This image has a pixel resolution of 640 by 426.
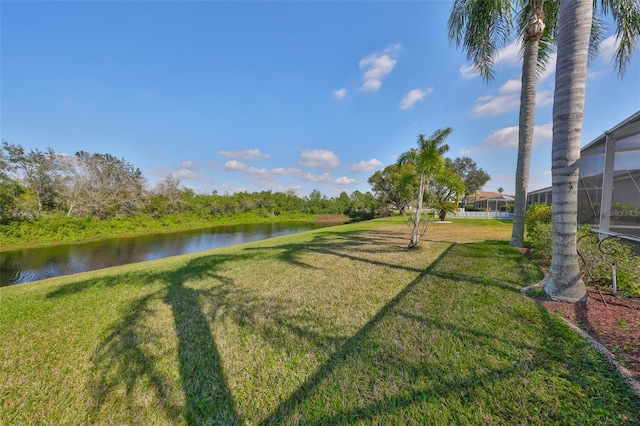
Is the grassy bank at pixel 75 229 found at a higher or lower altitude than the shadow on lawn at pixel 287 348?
lower

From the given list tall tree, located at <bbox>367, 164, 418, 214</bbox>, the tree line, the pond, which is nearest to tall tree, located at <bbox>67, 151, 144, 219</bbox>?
the tree line

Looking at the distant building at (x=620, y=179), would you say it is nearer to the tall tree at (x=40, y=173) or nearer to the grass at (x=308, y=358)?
the grass at (x=308, y=358)

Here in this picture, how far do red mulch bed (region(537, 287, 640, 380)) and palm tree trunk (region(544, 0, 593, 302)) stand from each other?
0.22 meters

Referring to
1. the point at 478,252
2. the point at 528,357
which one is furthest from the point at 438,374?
the point at 478,252

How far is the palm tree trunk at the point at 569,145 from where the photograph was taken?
3.19 meters

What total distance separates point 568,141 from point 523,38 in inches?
233

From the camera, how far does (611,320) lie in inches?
103

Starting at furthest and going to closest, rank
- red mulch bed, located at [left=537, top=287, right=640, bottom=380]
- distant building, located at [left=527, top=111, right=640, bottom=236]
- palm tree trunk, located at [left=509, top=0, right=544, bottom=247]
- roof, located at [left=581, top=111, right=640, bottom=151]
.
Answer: palm tree trunk, located at [left=509, top=0, right=544, bottom=247], distant building, located at [left=527, top=111, right=640, bottom=236], roof, located at [left=581, top=111, right=640, bottom=151], red mulch bed, located at [left=537, top=287, right=640, bottom=380]

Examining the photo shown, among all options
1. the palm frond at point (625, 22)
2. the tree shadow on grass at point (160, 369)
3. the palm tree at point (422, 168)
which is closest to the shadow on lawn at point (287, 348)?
the tree shadow on grass at point (160, 369)

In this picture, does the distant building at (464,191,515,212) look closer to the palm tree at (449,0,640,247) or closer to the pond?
the palm tree at (449,0,640,247)

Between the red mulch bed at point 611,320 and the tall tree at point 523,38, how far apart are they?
4.35 metres

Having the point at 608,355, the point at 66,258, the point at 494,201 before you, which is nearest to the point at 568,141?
the point at 608,355

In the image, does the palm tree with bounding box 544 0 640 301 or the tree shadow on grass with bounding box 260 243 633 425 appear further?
the palm tree with bounding box 544 0 640 301

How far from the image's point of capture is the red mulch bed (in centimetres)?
203
